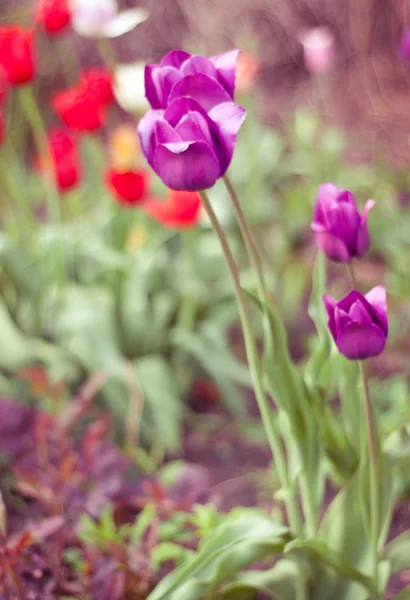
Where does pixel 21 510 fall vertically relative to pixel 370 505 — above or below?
below

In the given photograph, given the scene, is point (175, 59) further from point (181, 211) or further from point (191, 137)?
point (181, 211)

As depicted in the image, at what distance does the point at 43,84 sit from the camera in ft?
10.3

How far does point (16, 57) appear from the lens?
1512 millimetres

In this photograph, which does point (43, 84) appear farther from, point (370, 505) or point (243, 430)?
point (370, 505)

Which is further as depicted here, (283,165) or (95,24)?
(283,165)

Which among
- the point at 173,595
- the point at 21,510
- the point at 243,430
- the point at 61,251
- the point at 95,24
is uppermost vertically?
the point at 95,24

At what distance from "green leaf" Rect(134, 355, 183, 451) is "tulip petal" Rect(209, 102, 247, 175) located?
36.1 inches

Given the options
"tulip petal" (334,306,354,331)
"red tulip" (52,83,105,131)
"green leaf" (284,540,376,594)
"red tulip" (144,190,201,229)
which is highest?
"tulip petal" (334,306,354,331)

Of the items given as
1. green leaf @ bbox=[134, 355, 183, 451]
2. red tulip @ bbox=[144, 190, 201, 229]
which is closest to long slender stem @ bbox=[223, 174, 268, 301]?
red tulip @ bbox=[144, 190, 201, 229]

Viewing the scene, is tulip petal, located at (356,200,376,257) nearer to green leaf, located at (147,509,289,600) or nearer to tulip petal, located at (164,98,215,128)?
tulip petal, located at (164,98,215,128)

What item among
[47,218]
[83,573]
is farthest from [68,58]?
[83,573]

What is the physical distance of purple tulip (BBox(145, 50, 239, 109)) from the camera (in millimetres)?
750

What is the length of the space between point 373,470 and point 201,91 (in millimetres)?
428

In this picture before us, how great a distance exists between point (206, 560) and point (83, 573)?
0.80 ft
